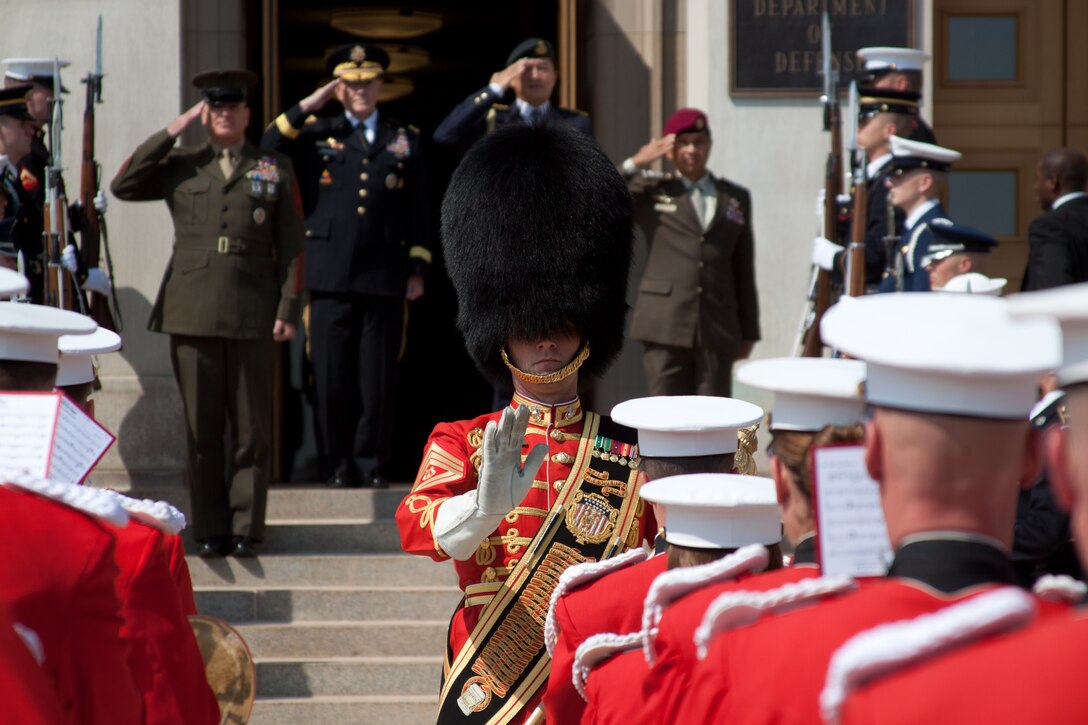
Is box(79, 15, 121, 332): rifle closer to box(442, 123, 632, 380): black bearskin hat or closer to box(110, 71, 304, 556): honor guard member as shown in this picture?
box(110, 71, 304, 556): honor guard member

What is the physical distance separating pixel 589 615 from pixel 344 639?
3.97 m

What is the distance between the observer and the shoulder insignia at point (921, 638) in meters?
1.62

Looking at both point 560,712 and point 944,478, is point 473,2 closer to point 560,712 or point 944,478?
point 560,712

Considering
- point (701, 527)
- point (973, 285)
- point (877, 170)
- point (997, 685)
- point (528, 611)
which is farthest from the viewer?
point (877, 170)

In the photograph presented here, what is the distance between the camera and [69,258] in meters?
7.41

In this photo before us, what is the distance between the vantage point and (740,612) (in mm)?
2104

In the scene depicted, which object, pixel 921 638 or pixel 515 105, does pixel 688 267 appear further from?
pixel 921 638

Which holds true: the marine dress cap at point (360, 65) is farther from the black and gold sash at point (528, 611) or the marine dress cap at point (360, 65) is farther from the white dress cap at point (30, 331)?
the white dress cap at point (30, 331)

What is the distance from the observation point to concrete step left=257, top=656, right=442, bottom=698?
689 centimetres

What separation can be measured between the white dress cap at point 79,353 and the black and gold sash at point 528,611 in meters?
1.31

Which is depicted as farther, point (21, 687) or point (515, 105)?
point (515, 105)

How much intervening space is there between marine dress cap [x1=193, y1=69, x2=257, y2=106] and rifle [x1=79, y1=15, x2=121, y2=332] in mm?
564

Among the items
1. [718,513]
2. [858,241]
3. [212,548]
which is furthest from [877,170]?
[718,513]

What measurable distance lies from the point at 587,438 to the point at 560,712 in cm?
84
